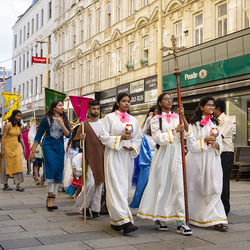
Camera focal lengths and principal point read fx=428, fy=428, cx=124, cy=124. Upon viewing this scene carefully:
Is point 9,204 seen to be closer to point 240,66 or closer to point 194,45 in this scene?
point 240,66

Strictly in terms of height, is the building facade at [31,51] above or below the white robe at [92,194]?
above

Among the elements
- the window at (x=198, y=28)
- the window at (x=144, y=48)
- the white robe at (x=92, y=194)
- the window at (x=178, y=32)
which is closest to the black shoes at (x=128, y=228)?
the white robe at (x=92, y=194)

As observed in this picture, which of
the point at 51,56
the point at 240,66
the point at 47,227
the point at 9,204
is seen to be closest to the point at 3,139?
the point at 9,204

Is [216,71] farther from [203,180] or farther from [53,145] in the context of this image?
[203,180]

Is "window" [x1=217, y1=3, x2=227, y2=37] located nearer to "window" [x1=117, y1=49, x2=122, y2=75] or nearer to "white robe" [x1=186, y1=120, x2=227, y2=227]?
"window" [x1=117, y1=49, x2=122, y2=75]

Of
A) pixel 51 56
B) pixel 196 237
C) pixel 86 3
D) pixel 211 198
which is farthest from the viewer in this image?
pixel 51 56

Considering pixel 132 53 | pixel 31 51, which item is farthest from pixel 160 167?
pixel 31 51

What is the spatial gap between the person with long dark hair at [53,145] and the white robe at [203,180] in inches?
98.2

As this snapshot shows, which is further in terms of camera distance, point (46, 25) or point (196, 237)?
point (46, 25)

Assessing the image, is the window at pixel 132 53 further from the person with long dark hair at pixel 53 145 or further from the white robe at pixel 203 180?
the white robe at pixel 203 180

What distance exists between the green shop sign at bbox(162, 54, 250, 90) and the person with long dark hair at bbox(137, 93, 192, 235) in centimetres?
1029

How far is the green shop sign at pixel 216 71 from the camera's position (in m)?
Result: 15.7

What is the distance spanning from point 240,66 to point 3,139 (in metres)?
9.33

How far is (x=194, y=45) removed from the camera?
63.0ft
